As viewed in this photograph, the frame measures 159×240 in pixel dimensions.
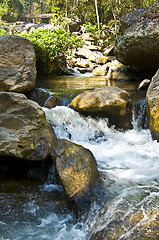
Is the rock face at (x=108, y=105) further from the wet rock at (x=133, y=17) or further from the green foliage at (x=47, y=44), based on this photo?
the green foliage at (x=47, y=44)

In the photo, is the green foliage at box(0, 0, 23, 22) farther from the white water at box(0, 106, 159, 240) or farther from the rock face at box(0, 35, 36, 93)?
the white water at box(0, 106, 159, 240)

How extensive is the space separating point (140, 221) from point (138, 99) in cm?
493

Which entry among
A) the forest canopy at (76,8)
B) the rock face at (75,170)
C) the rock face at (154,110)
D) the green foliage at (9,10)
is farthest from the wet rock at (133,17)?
the green foliage at (9,10)

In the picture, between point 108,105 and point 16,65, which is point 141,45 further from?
point 16,65

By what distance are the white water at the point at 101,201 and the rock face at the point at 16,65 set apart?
6.71 feet

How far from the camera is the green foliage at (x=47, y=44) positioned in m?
10.0

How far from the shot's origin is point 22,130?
4.15 meters

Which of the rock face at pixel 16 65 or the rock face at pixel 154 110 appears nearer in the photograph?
the rock face at pixel 154 110

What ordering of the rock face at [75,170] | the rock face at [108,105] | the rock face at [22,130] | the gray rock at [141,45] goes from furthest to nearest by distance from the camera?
the gray rock at [141,45] < the rock face at [108,105] < the rock face at [22,130] < the rock face at [75,170]

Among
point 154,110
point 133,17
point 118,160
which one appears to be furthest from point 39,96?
point 133,17

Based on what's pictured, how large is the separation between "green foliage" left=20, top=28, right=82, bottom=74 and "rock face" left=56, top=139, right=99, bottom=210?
7.02 meters

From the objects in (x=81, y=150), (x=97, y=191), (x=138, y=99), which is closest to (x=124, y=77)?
(x=138, y=99)

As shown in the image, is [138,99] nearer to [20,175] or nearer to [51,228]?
[20,175]

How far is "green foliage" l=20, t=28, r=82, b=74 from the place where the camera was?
1002 cm
